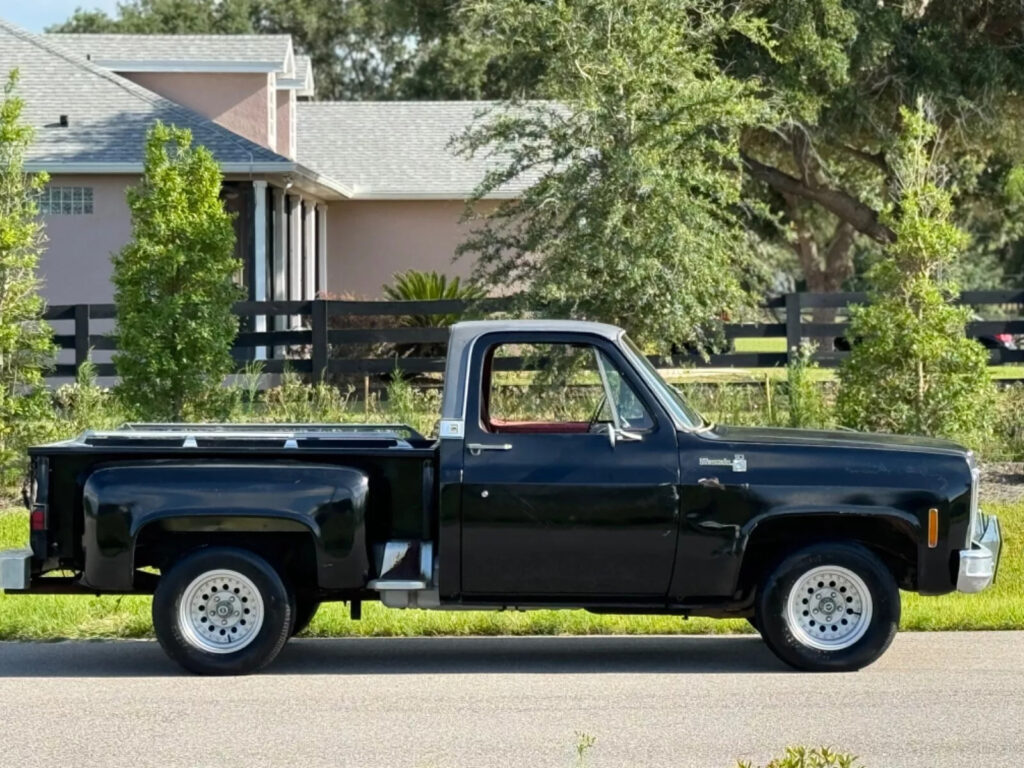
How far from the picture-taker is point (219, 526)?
8.50m

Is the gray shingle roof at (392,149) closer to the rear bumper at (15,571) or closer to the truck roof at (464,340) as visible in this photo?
the truck roof at (464,340)

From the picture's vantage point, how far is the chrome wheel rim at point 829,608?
8.55 metres

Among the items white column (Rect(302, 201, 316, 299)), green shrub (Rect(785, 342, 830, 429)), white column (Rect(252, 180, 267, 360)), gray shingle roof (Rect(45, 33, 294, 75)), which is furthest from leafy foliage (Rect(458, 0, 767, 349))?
white column (Rect(302, 201, 316, 299))

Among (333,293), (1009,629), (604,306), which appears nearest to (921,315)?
(604,306)

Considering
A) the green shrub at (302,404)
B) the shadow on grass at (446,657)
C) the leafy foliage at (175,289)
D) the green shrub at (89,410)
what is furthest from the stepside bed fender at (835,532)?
the green shrub at (302,404)

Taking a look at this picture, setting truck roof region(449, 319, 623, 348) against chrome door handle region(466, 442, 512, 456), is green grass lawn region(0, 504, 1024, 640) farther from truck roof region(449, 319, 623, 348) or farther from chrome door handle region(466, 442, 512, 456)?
truck roof region(449, 319, 623, 348)

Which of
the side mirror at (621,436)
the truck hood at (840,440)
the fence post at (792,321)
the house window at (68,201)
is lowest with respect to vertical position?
the truck hood at (840,440)

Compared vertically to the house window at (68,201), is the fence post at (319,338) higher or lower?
lower

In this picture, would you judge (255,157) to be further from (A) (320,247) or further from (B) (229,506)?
(B) (229,506)

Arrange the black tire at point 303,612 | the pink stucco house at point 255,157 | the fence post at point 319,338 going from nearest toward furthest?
the black tire at point 303,612, the fence post at point 319,338, the pink stucco house at point 255,157

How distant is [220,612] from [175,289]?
752 centimetres

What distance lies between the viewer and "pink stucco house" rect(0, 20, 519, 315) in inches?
971

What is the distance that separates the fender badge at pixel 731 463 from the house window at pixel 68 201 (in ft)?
60.0

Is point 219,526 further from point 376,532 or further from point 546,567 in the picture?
point 546,567
